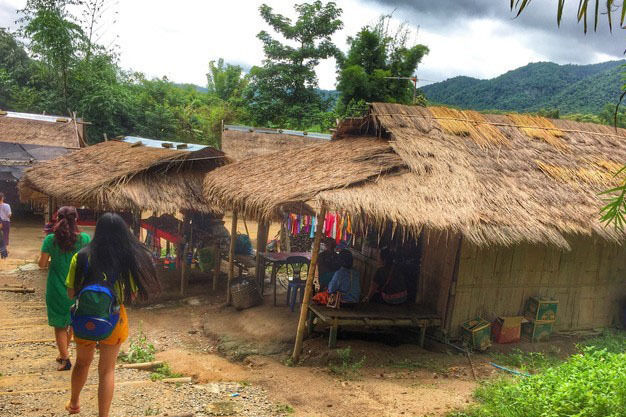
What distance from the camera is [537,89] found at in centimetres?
3828

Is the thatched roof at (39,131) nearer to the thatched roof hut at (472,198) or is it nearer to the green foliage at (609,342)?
the thatched roof hut at (472,198)

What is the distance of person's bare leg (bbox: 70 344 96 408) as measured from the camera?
3.54 meters

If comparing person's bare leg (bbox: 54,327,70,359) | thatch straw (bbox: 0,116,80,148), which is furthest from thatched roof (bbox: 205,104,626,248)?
thatch straw (bbox: 0,116,80,148)

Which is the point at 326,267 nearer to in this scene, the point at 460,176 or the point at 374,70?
the point at 460,176

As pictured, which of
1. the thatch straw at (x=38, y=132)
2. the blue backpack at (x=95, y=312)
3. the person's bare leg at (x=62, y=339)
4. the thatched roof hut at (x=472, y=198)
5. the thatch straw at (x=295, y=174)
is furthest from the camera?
the thatch straw at (x=38, y=132)

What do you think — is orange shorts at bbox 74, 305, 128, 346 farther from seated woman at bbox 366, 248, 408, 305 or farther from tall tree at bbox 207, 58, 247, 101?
tall tree at bbox 207, 58, 247, 101

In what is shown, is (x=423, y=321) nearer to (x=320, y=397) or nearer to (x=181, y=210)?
(x=320, y=397)

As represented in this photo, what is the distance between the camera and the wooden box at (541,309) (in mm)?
7758

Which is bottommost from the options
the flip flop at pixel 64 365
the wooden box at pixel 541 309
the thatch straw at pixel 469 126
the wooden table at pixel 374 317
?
the flip flop at pixel 64 365

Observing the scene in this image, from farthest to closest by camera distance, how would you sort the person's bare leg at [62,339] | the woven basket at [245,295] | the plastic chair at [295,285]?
the woven basket at [245,295] < the plastic chair at [295,285] < the person's bare leg at [62,339]

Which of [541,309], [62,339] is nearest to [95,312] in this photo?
[62,339]

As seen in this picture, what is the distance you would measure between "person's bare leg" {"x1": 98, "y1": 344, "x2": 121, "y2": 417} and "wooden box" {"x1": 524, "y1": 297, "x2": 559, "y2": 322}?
6.44 meters

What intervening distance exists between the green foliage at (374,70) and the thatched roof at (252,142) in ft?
10.7

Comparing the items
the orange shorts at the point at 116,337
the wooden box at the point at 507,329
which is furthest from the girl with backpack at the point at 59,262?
the wooden box at the point at 507,329
